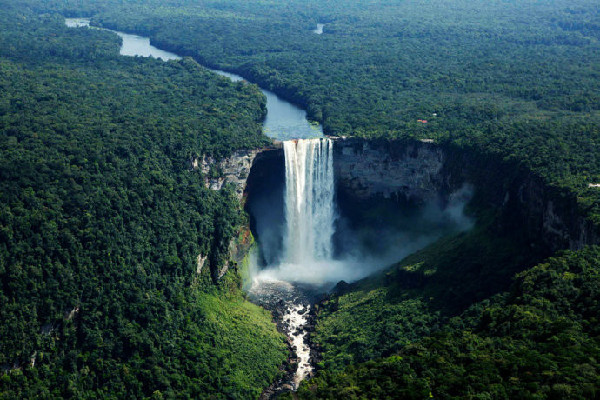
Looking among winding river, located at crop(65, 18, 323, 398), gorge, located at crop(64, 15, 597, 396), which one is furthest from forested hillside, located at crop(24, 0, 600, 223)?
gorge, located at crop(64, 15, 597, 396)

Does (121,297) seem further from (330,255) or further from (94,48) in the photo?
(94,48)

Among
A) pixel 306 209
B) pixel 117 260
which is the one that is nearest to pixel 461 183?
pixel 306 209

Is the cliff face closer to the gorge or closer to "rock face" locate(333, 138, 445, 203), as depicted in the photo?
"rock face" locate(333, 138, 445, 203)

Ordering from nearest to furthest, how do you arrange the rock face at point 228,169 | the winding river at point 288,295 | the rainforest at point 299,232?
the rainforest at point 299,232 < the winding river at point 288,295 < the rock face at point 228,169

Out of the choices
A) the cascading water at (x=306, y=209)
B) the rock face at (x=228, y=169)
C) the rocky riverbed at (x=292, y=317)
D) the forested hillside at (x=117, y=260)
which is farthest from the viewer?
the cascading water at (x=306, y=209)

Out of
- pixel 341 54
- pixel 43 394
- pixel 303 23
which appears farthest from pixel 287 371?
pixel 303 23

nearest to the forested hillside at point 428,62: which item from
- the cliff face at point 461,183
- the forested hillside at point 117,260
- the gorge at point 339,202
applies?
the cliff face at point 461,183

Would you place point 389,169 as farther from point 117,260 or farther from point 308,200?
point 117,260

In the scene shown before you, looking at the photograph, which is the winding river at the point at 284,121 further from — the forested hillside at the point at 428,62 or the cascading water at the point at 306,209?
the cascading water at the point at 306,209
